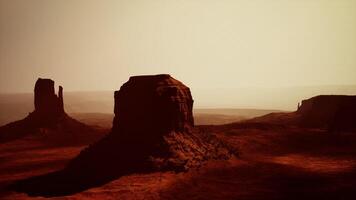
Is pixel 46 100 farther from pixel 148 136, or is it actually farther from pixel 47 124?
pixel 148 136

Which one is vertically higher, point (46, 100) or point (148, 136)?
point (46, 100)

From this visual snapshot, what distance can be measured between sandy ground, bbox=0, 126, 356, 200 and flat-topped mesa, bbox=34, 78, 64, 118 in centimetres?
1328

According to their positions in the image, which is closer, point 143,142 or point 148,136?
point 143,142

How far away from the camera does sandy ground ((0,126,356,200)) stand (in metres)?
20.0

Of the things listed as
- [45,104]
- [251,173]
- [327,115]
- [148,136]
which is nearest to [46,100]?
[45,104]

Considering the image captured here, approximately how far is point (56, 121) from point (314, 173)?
129ft

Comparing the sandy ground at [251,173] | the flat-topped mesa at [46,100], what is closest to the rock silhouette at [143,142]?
the sandy ground at [251,173]

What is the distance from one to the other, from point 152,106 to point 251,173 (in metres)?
8.61

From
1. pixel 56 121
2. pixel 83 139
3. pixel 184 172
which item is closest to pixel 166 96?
pixel 184 172

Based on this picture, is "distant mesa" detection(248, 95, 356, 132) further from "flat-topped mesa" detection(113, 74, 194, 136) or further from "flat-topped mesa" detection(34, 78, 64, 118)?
"flat-topped mesa" detection(34, 78, 64, 118)

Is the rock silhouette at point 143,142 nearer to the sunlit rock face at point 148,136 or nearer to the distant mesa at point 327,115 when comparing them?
the sunlit rock face at point 148,136

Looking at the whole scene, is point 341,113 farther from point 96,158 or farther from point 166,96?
point 96,158

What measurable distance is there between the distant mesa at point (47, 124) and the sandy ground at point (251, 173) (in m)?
8.84

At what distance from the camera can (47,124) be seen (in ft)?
168
